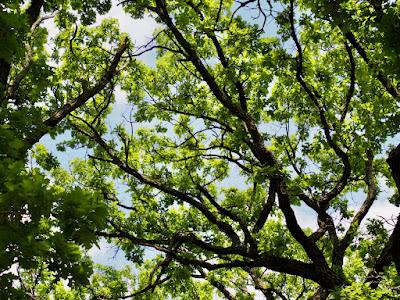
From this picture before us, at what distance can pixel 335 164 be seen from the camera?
44.0 feet

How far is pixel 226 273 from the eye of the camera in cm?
1667

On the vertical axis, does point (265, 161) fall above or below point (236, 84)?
below

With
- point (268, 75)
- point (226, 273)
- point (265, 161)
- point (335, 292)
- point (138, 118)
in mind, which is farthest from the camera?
point (226, 273)

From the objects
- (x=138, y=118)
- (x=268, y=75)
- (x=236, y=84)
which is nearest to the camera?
(x=236, y=84)

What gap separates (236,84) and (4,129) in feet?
23.0

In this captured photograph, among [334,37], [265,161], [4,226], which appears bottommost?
[4,226]

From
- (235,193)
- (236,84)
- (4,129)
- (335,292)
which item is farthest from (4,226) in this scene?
(235,193)

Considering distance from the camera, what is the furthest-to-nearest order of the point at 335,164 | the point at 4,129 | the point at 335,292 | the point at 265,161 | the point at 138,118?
the point at 138,118, the point at 335,164, the point at 265,161, the point at 335,292, the point at 4,129

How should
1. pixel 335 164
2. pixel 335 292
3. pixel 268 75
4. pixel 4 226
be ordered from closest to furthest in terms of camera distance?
pixel 4 226 → pixel 335 292 → pixel 268 75 → pixel 335 164

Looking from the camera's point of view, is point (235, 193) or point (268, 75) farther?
point (235, 193)

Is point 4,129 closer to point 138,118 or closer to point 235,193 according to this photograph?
point 138,118

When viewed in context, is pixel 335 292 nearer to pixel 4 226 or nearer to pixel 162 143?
pixel 4 226

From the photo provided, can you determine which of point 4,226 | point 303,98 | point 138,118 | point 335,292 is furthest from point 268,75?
point 4,226

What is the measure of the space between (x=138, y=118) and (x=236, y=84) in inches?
197
